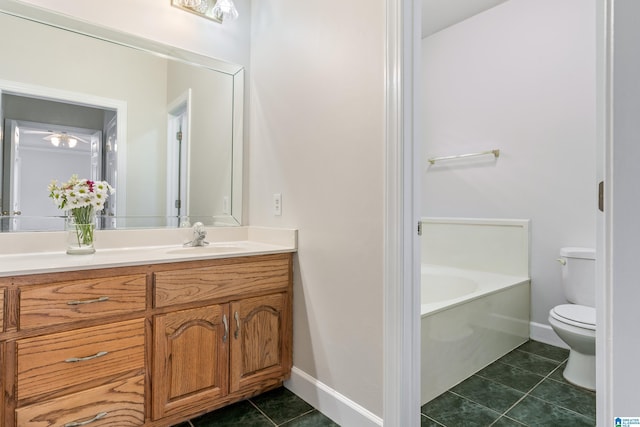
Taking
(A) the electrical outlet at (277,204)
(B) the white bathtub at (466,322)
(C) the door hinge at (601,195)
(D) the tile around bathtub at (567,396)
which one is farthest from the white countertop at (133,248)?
(D) the tile around bathtub at (567,396)

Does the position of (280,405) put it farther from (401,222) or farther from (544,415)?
(544,415)

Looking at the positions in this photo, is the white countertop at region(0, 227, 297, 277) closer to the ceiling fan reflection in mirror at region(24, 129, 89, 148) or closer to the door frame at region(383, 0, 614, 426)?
the ceiling fan reflection in mirror at region(24, 129, 89, 148)

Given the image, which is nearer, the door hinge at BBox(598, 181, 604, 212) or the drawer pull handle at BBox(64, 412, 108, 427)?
the door hinge at BBox(598, 181, 604, 212)

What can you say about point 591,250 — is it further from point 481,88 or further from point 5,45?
point 5,45

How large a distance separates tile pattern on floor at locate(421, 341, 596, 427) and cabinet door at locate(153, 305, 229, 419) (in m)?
0.98

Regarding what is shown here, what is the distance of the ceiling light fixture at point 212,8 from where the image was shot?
6.21ft

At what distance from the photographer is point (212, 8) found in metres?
1.99

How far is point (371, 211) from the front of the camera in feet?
4.69

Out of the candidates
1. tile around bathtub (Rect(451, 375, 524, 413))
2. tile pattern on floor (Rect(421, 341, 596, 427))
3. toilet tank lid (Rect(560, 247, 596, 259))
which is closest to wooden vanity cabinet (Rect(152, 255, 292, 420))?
tile pattern on floor (Rect(421, 341, 596, 427))

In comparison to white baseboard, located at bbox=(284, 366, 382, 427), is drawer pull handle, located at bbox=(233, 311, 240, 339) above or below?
above

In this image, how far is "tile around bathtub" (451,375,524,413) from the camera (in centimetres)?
173

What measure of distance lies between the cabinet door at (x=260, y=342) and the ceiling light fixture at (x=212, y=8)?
5.25 ft

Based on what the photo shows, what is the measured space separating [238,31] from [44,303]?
5.80ft

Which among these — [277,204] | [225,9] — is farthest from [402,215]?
[225,9]
